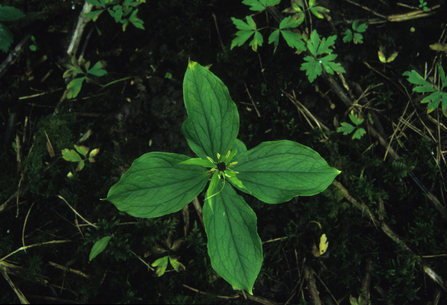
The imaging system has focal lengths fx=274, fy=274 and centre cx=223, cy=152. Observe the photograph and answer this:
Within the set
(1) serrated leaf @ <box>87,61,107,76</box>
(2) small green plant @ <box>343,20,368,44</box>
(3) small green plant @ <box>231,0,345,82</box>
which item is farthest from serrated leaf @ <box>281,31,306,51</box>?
(1) serrated leaf @ <box>87,61,107,76</box>

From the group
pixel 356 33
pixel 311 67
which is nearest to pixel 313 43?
pixel 311 67

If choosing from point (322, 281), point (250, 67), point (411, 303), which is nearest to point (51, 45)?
point (250, 67)

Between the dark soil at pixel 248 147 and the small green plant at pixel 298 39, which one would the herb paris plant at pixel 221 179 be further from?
the small green plant at pixel 298 39

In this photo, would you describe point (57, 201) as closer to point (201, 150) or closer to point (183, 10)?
point (201, 150)

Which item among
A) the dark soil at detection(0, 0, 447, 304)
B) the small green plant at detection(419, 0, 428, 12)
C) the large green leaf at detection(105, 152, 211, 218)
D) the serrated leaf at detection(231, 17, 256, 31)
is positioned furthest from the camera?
the small green plant at detection(419, 0, 428, 12)

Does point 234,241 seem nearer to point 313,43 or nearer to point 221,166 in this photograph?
point 221,166

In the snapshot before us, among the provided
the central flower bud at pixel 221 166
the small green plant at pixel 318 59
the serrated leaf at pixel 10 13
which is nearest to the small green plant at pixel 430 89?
the small green plant at pixel 318 59

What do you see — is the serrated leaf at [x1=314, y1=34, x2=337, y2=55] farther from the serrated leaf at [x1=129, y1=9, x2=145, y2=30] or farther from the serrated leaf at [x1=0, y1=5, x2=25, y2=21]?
the serrated leaf at [x1=0, y1=5, x2=25, y2=21]
